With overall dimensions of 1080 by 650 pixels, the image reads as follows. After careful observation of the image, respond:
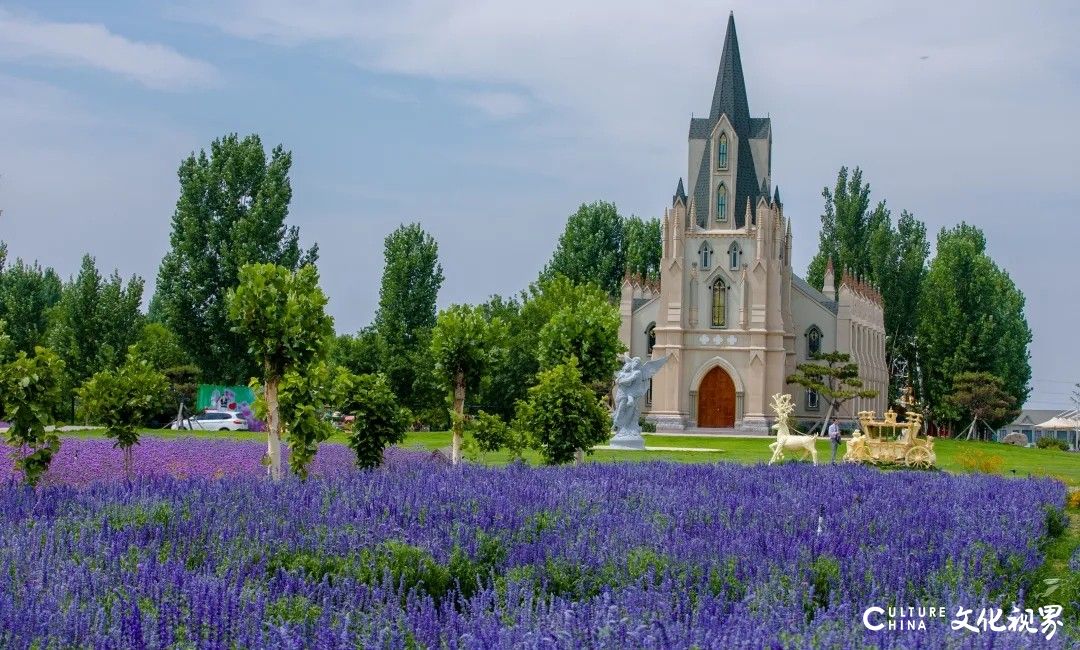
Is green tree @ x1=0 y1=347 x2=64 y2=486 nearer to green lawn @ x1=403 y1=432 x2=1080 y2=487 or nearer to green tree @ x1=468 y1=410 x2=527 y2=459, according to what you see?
green tree @ x1=468 y1=410 x2=527 y2=459

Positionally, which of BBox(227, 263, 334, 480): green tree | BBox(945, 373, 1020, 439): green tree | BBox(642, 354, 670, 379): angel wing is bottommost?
BBox(227, 263, 334, 480): green tree

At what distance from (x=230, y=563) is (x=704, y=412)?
60450mm

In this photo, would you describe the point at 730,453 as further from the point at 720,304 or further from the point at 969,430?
the point at 969,430

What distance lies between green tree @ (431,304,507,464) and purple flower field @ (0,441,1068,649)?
9.24 m

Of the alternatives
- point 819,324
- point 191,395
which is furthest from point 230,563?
point 819,324

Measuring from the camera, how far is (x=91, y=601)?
6.62 metres

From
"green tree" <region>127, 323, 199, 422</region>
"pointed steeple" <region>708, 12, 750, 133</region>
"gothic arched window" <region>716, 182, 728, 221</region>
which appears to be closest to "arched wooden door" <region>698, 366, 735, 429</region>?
"gothic arched window" <region>716, 182, 728, 221</region>

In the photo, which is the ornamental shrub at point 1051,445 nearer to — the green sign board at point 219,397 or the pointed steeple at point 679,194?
the pointed steeple at point 679,194

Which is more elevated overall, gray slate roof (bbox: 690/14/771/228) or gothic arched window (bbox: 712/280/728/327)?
gray slate roof (bbox: 690/14/771/228)

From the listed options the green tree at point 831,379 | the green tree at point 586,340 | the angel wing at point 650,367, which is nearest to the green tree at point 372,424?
the green tree at point 586,340

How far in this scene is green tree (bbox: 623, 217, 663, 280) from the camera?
86.6m

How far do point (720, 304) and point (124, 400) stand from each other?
49581mm

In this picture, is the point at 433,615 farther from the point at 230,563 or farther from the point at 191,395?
the point at 191,395

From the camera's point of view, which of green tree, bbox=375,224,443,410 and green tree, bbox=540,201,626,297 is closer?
green tree, bbox=375,224,443,410
